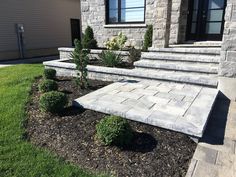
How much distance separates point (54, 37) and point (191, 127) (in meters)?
11.9

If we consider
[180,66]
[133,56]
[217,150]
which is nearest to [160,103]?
[217,150]

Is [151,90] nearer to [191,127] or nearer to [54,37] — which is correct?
[191,127]

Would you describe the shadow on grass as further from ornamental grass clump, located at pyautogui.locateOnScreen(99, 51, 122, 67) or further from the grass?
ornamental grass clump, located at pyautogui.locateOnScreen(99, 51, 122, 67)

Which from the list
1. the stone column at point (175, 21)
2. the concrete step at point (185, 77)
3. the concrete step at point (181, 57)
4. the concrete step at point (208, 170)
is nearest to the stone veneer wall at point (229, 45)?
the concrete step at point (185, 77)

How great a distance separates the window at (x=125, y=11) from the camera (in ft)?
25.1

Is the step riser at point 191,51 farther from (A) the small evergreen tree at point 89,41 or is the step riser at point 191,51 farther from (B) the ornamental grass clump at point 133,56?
(A) the small evergreen tree at point 89,41

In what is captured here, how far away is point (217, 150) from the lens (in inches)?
98.3

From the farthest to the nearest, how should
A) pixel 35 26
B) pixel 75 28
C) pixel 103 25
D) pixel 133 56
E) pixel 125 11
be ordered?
1. pixel 75 28
2. pixel 35 26
3. pixel 103 25
4. pixel 125 11
5. pixel 133 56

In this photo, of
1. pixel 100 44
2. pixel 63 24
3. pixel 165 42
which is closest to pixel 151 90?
pixel 165 42

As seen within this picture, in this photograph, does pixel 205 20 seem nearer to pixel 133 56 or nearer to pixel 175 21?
pixel 175 21

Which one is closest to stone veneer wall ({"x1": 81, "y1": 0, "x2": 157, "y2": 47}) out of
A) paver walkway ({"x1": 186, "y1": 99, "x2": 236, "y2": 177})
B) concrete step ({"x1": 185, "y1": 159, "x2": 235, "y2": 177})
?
paver walkway ({"x1": 186, "y1": 99, "x2": 236, "y2": 177})

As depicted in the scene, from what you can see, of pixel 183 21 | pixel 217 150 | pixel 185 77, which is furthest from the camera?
pixel 183 21

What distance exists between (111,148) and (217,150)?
1.22 metres

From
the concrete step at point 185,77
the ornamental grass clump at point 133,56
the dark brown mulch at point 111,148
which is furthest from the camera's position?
the ornamental grass clump at point 133,56
